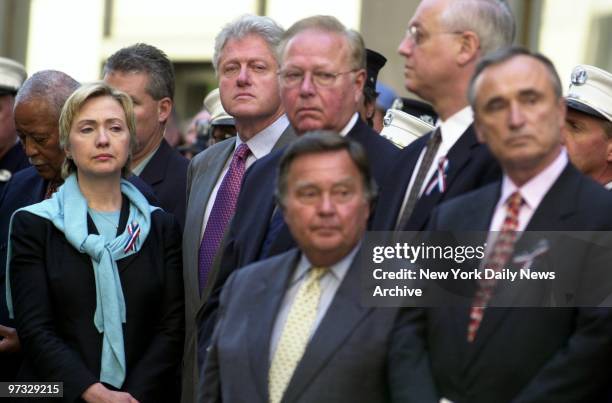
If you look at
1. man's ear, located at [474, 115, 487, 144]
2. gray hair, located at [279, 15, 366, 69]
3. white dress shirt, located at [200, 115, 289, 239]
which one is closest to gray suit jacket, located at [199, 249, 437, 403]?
man's ear, located at [474, 115, 487, 144]

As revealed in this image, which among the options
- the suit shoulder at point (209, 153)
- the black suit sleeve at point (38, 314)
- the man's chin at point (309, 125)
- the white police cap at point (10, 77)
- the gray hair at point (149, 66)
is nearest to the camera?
the man's chin at point (309, 125)

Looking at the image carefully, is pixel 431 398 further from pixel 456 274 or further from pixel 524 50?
pixel 524 50

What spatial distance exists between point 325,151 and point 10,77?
151 inches

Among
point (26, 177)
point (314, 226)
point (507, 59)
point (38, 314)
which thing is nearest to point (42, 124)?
point (26, 177)

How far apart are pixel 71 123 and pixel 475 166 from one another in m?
2.13

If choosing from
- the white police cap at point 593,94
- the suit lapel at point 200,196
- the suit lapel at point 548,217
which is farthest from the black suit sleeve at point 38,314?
the white police cap at point 593,94

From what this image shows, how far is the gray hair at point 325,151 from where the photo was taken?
451 centimetres

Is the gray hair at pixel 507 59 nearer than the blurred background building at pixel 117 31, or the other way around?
the gray hair at pixel 507 59

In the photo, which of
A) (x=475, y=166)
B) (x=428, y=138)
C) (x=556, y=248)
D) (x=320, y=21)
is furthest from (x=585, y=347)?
(x=320, y=21)

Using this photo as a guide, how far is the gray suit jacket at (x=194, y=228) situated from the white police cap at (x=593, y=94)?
3.91ft

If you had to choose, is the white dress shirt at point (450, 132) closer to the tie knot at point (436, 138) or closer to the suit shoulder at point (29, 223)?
the tie knot at point (436, 138)

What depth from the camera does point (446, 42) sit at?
184 inches

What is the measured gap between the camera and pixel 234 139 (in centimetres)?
640

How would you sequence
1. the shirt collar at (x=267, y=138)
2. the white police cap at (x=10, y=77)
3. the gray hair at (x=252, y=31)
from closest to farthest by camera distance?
the shirt collar at (x=267, y=138), the gray hair at (x=252, y=31), the white police cap at (x=10, y=77)
